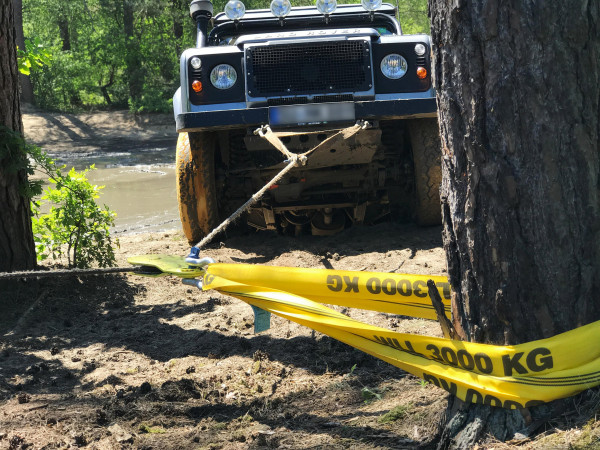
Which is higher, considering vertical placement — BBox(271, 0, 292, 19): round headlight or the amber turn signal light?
BBox(271, 0, 292, 19): round headlight

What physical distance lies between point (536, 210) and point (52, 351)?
2827 mm

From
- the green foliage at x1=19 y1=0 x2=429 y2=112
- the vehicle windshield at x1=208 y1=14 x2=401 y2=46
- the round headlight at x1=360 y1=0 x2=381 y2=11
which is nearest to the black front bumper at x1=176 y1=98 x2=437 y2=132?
the vehicle windshield at x1=208 y1=14 x2=401 y2=46

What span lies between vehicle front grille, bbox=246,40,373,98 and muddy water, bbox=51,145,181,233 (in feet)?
10.7

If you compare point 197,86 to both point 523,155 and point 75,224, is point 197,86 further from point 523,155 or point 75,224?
point 523,155

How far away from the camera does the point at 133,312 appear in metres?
4.85

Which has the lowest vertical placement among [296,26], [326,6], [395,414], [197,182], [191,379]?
[191,379]

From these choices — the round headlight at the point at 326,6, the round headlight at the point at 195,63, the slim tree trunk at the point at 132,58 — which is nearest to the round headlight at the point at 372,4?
the round headlight at the point at 326,6

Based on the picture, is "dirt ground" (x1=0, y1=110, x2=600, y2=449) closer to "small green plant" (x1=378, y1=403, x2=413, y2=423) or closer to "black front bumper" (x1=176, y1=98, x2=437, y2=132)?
"small green plant" (x1=378, y1=403, x2=413, y2=423)

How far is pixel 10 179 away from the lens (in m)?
4.94

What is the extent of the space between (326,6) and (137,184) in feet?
22.4

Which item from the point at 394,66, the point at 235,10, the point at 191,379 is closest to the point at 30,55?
the point at 235,10

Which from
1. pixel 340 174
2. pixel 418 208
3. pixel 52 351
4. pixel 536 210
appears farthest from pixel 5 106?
pixel 536 210

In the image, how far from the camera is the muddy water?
30.6 feet

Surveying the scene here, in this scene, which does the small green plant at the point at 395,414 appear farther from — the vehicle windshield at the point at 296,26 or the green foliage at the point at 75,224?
the vehicle windshield at the point at 296,26
